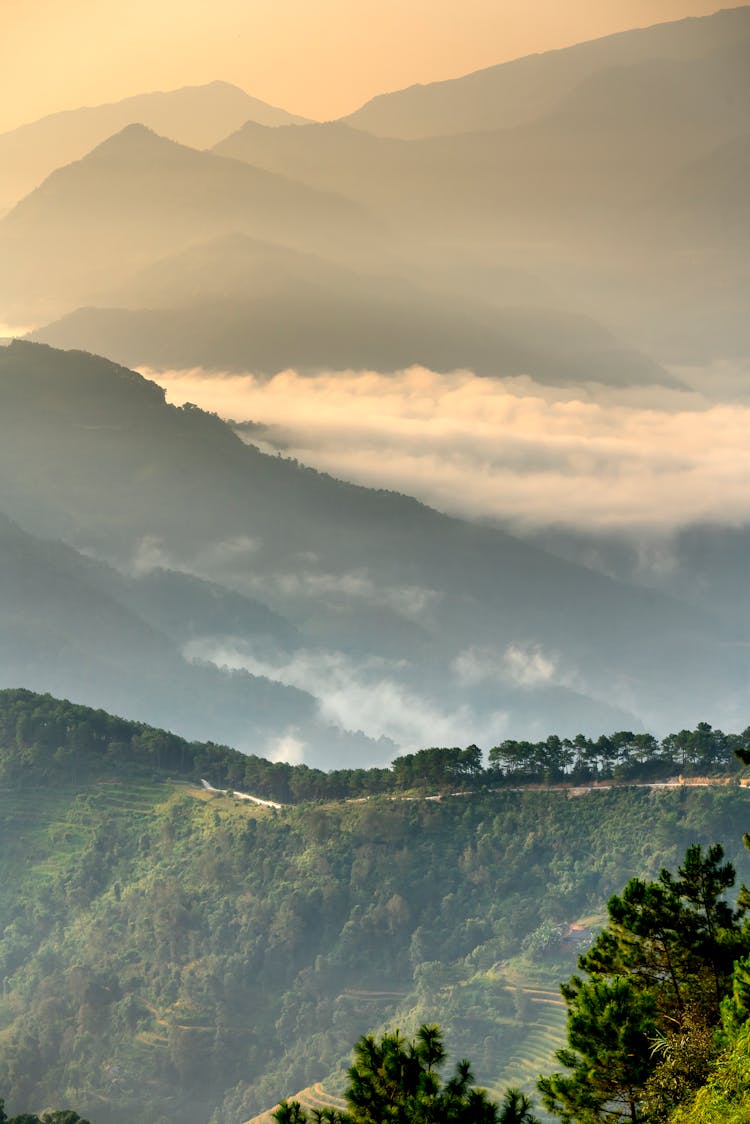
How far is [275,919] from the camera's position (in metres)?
137

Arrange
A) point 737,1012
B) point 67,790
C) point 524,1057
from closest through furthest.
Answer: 1. point 737,1012
2. point 524,1057
3. point 67,790

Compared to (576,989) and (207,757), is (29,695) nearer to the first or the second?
(207,757)

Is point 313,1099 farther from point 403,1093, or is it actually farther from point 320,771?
point 403,1093

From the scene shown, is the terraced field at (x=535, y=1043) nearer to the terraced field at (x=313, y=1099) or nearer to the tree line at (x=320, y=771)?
the terraced field at (x=313, y=1099)

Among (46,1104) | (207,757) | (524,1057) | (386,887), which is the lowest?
(46,1104)

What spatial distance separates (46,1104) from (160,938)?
785 inches

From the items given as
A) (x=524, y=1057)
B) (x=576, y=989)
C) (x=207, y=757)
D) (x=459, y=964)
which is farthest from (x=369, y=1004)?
(x=576, y=989)

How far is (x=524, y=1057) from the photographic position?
4631 inches

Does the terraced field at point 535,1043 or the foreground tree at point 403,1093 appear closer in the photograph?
the foreground tree at point 403,1093

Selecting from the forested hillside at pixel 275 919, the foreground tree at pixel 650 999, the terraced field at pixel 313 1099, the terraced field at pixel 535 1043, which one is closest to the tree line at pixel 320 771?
the forested hillside at pixel 275 919

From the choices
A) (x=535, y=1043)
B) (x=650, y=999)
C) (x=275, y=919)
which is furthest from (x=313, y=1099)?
(x=650, y=999)

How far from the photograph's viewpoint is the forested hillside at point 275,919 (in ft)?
401

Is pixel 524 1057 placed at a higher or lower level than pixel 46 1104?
higher

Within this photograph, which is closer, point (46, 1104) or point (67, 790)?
point (46, 1104)
